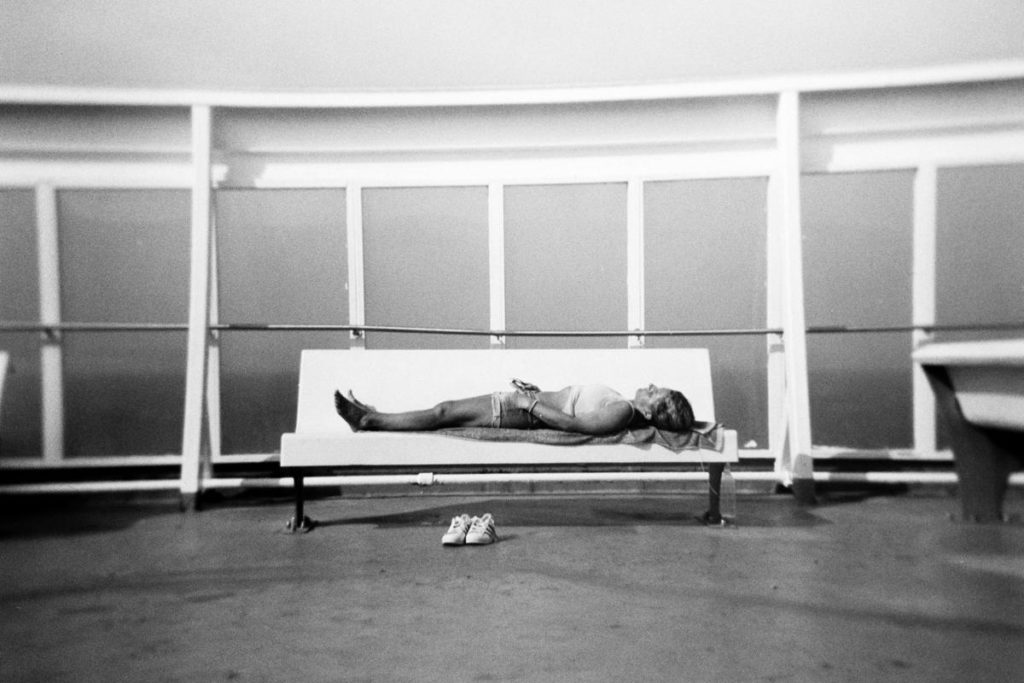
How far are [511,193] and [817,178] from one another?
1.71 meters

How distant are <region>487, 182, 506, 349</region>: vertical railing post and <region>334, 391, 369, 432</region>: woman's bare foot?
1.04 meters

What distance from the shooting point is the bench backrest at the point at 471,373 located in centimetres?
332

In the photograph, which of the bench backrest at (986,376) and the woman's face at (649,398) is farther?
the woman's face at (649,398)

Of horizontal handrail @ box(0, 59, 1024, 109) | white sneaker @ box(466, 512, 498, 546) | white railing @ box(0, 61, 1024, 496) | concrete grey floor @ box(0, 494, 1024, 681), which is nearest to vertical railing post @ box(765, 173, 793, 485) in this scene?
white railing @ box(0, 61, 1024, 496)

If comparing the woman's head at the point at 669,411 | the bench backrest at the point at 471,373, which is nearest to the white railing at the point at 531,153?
the bench backrest at the point at 471,373

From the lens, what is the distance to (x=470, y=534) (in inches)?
104

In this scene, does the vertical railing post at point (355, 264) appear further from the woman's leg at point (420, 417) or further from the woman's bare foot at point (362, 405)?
the woman's leg at point (420, 417)

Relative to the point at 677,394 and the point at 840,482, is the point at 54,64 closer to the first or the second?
the point at 677,394

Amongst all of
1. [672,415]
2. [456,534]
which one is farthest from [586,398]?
[456,534]

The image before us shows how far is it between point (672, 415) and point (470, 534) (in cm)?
101

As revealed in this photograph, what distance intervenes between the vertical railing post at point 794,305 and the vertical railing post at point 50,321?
12.4ft

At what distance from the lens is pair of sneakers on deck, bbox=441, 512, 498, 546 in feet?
8.64

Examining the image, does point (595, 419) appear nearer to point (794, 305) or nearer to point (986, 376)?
point (794, 305)

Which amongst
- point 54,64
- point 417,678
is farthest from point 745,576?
point 54,64
